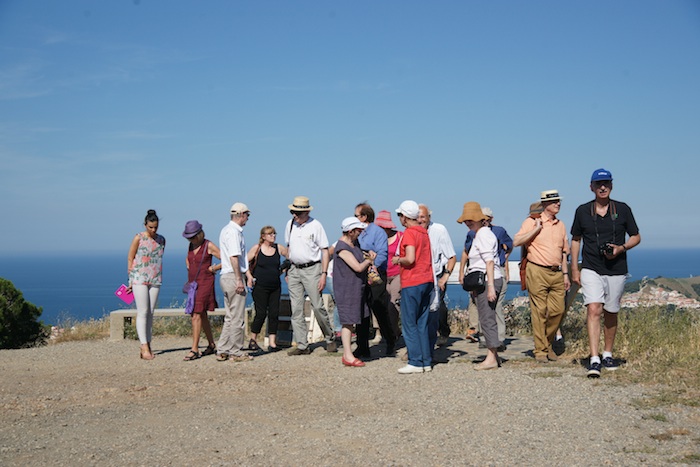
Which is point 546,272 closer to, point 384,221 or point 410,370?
point 410,370

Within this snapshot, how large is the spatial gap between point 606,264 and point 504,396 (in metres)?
2.16

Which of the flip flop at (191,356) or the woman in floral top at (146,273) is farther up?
the woman in floral top at (146,273)

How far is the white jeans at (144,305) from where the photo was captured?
1064 centimetres

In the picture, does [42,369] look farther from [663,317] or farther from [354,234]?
[663,317]

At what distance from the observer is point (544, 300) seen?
372 inches

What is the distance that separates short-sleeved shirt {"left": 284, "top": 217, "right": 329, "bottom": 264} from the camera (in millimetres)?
10602

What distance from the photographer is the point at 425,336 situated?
906cm

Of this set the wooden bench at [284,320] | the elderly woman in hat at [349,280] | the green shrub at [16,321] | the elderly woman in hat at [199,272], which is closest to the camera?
the elderly woman in hat at [349,280]

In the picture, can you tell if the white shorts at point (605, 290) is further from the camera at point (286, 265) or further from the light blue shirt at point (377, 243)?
the camera at point (286, 265)

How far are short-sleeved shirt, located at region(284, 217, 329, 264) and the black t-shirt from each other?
3.61m

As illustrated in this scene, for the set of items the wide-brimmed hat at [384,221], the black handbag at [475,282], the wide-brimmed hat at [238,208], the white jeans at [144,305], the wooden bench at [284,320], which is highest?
the wide-brimmed hat at [238,208]

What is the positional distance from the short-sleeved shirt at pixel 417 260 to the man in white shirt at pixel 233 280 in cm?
247

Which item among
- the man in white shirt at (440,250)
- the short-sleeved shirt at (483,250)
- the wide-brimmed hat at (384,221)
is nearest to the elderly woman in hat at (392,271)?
the wide-brimmed hat at (384,221)

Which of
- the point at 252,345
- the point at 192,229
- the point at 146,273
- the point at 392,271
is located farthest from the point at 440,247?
the point at 146,273
